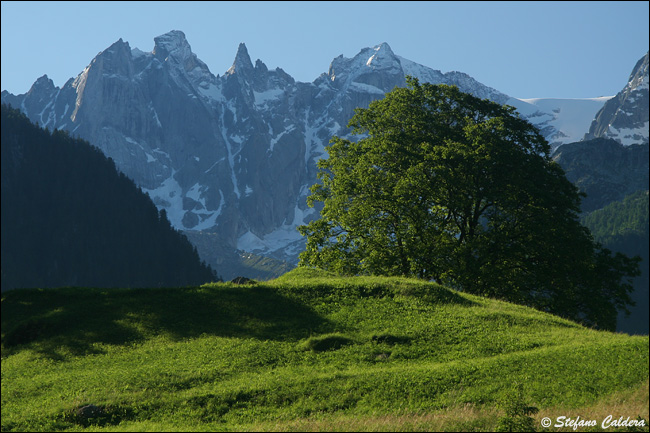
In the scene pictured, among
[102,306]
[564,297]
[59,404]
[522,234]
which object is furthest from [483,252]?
[59,404]

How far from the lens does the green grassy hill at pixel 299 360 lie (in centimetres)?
2402

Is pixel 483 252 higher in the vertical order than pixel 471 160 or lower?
lower

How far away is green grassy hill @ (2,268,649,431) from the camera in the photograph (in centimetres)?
2402

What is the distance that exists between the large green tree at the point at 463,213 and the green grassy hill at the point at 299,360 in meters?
5.87

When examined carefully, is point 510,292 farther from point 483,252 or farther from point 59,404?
point 59,404

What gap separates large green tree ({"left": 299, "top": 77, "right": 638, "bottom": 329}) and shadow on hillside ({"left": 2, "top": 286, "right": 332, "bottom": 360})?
37.8ft

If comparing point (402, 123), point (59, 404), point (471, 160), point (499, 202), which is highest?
point (402, 123)

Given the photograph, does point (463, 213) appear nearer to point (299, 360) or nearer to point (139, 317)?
point (299, 360)

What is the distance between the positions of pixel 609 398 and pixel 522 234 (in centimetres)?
2125

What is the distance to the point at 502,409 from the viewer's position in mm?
23406

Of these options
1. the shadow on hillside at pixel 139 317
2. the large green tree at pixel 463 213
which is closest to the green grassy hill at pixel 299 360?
the shadow on hillside at pixel 139 317

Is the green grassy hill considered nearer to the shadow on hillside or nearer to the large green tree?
the shadow on hillside

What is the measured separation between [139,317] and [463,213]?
24857mm

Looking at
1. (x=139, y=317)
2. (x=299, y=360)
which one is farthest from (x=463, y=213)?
(x=139, y=317)
